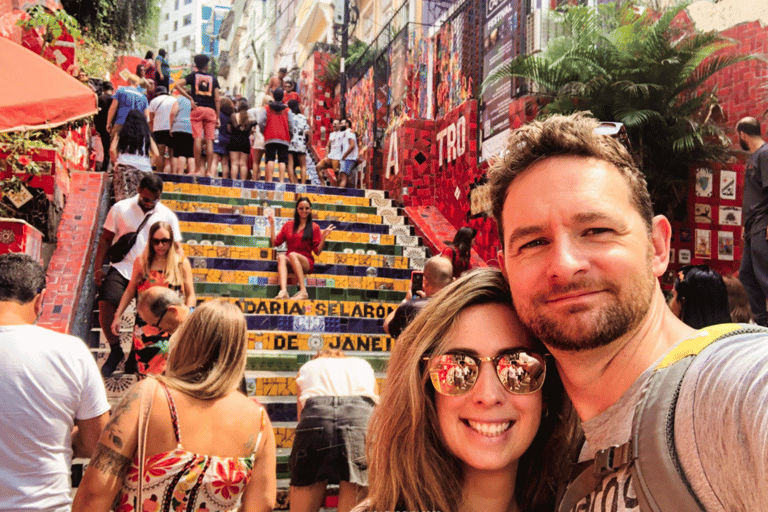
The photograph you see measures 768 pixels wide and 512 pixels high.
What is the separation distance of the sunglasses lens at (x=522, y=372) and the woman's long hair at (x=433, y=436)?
0.21 feet

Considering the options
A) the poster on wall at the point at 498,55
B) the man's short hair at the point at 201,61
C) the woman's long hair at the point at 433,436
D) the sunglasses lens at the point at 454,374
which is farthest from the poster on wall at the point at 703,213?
the man's short hair at the point at 201,61

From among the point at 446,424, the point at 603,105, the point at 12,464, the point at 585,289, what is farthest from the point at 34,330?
the point at 603,105

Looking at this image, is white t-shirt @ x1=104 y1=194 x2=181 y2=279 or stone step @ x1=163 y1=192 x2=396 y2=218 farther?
stone step @ x1=163 y1=192 x2=396 y2=218

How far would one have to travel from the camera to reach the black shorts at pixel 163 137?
1116cm

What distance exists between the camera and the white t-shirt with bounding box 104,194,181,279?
6398mm

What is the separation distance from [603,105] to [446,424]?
6.33 metres

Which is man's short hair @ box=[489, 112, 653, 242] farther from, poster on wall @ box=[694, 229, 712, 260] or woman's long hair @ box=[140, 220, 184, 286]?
poster on wall @ box=[694, 229, 712, 260]

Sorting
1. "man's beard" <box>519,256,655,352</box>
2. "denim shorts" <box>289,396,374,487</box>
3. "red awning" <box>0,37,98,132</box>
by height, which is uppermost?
"red awning" <box>0,37,98,132</box>

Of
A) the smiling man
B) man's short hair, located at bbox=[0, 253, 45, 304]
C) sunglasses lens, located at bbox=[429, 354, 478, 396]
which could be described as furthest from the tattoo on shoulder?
the smiling man

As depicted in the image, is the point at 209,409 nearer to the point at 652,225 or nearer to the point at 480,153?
the point at 652,225

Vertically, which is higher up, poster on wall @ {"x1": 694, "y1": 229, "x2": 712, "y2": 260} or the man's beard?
poster on wall @ {"x1": 694, "y1": 229, "x2": 712, "y2": 260}

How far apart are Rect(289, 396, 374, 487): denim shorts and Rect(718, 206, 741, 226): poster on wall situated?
5.82 meters

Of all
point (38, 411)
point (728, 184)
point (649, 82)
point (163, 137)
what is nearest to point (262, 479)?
point (38, 411)

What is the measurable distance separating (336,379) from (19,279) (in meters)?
1.84
